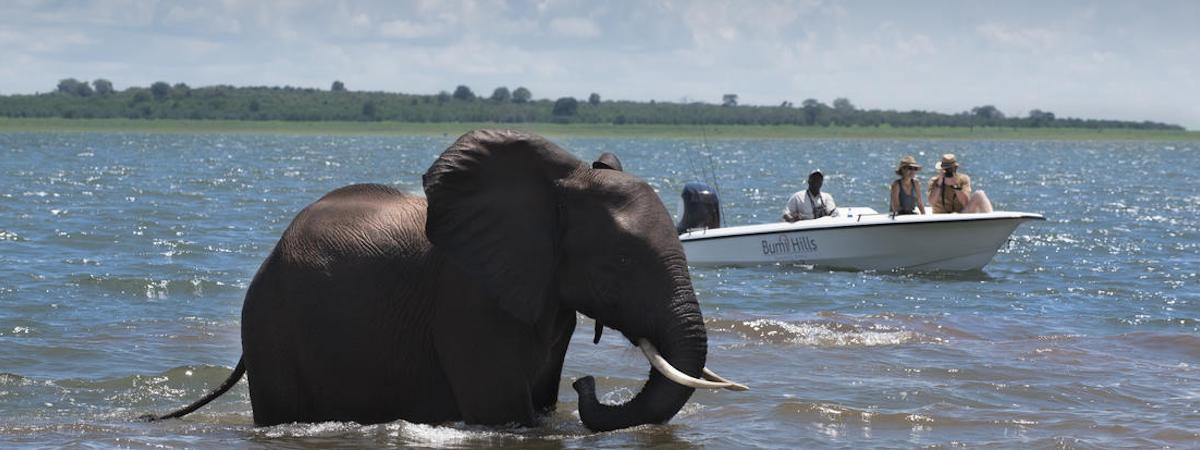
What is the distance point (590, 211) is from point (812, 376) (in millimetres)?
5073

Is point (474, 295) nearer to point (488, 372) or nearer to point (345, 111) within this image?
point (488, 372)

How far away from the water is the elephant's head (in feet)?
2.99

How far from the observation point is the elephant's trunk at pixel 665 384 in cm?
823

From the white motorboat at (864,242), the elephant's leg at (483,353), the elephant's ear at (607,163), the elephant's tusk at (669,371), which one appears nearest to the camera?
the elephant's tusk at (669,371)

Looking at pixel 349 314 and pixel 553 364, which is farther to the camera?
pixel 553 364

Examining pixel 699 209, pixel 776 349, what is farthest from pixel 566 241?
pixel 699 209

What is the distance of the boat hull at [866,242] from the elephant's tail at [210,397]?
1155cm

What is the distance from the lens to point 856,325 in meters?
16.4

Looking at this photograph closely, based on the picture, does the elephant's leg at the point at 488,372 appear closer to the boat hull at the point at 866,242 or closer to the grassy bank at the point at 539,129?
the boat hull at the point at 866,242

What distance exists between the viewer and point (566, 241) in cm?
841

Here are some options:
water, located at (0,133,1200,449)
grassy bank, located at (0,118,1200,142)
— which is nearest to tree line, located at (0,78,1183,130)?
grassy bank, located at (0,118,1200,142)

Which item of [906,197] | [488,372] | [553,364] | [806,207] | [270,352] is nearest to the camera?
[488,372]

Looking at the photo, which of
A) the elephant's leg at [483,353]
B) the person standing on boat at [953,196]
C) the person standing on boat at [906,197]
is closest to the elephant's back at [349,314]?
the elephant's leg at [483,353]

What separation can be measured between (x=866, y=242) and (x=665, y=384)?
13525 millimetres
